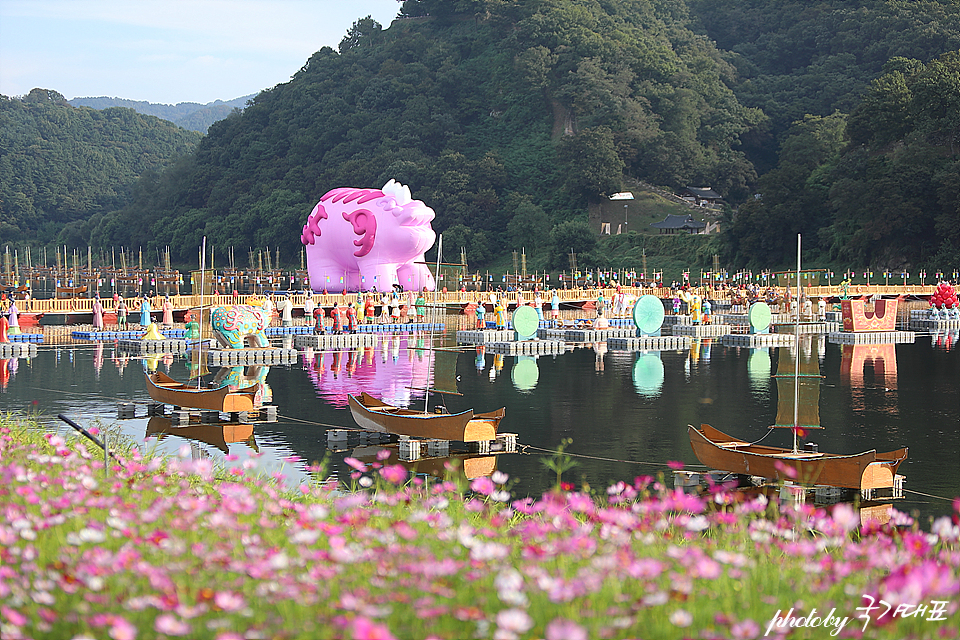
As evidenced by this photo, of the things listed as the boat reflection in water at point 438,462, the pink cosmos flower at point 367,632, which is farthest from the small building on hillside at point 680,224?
the pink cosmos flower at point 367,632

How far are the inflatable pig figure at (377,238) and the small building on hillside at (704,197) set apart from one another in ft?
147

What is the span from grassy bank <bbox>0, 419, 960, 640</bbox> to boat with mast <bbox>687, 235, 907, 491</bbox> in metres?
6.10

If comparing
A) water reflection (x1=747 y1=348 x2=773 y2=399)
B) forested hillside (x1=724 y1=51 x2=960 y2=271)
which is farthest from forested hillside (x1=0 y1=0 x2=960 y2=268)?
water reflection (x1=747 y1=348 x2=773 y2=399)

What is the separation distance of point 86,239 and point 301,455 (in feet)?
375

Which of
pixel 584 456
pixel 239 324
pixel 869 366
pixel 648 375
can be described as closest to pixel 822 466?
pixel 584 456

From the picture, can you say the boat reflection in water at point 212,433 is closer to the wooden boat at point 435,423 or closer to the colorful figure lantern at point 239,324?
the wooden boat at point 435,423

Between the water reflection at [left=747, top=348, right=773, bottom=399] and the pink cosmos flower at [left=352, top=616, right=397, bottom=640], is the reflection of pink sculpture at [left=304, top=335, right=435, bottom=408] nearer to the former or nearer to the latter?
the water reflection at [left=747, top=348, right=773, bottom=399]

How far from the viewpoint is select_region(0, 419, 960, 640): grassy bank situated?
5.99 metres

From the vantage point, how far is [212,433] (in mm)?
20141

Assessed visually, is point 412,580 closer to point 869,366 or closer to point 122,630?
point 122,630

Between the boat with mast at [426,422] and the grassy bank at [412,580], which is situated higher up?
the grassy bank at [412,580]

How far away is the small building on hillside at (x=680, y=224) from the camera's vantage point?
92062mm

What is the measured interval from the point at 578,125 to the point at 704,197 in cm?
1694

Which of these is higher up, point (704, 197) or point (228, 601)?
point (704, 197)
